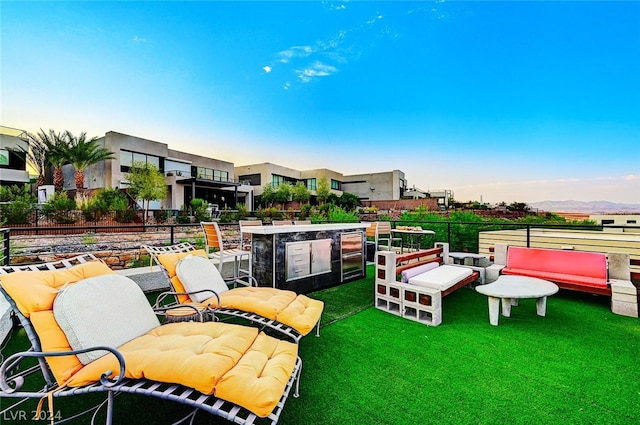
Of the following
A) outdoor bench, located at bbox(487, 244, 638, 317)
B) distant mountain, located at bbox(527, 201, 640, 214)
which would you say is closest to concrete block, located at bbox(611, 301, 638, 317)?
outdoor bench, located at bbox(487, 244, 638, 317)

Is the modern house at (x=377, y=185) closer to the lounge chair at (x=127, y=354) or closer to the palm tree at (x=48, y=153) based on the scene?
the palm tree at (x=48, y=153)

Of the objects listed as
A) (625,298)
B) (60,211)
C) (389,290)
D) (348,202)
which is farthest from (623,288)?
(348,202)

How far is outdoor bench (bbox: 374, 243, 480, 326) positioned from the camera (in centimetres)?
335

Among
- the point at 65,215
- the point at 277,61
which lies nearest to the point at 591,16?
the point at 277,61

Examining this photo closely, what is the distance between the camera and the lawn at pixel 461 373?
1813 millimetres

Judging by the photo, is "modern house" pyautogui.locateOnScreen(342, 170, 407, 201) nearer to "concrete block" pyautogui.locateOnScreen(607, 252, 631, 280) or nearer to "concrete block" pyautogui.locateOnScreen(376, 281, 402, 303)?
"concrete block" pyautogui.locateOnScreen(607, 252, 631, 280)

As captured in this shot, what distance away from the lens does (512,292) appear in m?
3.22

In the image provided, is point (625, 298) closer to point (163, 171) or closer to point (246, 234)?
point (246, 234)

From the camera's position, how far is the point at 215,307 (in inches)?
107

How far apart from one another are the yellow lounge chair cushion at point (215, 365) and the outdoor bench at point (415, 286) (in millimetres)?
2013

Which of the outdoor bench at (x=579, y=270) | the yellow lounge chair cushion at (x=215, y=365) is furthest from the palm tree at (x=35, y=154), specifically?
the outdoor bench at (x=579, y=270)

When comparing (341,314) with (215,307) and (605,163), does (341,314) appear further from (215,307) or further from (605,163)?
(605,163)

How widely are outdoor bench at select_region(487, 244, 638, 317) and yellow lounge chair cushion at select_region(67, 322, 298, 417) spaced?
415cm

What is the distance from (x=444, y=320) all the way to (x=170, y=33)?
320 inches
